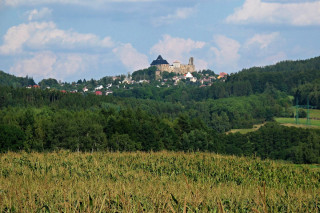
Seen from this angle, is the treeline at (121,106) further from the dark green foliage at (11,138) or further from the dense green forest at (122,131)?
the dark green foliage at (11,138)

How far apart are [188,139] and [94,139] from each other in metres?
25.7

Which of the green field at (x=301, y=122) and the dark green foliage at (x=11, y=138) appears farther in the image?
the green field at (x=301, y=122)

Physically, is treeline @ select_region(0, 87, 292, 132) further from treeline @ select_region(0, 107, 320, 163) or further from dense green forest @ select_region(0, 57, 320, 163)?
treeline @ select_region(0, 107, 320, 163)

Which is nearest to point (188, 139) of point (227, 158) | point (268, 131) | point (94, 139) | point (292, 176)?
point (94, 139)

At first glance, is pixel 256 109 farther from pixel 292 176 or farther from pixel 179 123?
pixel 292 176

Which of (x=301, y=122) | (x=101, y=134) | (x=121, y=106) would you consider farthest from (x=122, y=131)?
(x=301, y=122)

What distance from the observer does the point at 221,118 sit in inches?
7037

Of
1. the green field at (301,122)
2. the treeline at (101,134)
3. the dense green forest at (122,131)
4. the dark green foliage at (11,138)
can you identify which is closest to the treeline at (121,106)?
the dense green forest at (122,131)

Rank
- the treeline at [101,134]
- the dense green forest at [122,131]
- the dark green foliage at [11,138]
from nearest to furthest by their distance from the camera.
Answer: the dark green foliage at [11,138], the treeline at [101,134], the dense green forest at [122,131]

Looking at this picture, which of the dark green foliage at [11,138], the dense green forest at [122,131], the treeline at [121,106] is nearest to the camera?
the dark green foliage at [11,138]

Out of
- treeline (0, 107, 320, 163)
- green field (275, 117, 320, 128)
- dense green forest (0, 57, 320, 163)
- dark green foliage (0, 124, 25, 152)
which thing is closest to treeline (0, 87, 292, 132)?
dense green forest (0, 57, 320, 163)

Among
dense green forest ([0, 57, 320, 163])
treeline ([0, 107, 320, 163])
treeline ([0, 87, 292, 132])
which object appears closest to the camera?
treeline ([0, 107, 320, 163])

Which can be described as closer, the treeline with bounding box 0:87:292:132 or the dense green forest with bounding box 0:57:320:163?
the dense green forest with bounding box 0:57:320:163

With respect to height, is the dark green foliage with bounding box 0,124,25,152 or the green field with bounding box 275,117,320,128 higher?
the dark green foliage with bounding box 0,124,25,152
